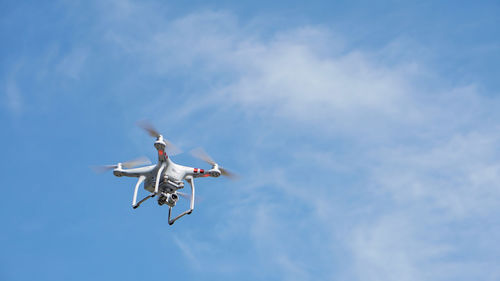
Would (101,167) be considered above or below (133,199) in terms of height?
above

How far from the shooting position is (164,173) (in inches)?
3152

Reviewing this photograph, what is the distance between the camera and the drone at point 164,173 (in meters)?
78.8

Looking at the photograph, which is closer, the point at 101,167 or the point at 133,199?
the point at 133,199

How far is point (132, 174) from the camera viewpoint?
8256cm

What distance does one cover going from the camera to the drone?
3103 inches

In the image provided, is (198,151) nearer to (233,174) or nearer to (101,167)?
(233,174)

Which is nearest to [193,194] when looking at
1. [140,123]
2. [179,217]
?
[179,217]

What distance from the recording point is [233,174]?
287 feet

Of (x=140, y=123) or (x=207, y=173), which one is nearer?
(x=140, y=123)

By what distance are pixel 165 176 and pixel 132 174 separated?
530cm

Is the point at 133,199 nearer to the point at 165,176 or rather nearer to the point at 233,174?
the point at 165,176

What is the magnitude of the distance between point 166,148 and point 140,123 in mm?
4383

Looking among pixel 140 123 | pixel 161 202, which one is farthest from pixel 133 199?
pixel 140 123

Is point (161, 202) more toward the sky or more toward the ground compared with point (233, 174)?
more toward the ground
